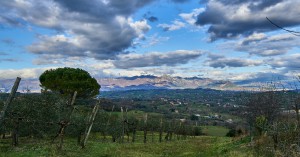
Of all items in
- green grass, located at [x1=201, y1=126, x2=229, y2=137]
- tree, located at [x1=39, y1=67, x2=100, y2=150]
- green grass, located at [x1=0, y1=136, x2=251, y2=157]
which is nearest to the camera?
green grass, located at [x1=0, y1=136, x2=251, y2=157]

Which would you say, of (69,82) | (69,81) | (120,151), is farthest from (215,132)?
(120,151)

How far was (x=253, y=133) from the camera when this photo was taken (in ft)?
139

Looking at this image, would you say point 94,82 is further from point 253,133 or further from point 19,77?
point 19,77

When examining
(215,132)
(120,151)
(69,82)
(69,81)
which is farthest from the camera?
(215,132)

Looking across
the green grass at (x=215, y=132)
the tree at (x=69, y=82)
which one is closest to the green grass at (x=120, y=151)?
the tree at (x=69, y=82)

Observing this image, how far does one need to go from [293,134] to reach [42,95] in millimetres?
49893

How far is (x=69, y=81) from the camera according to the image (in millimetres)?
75438

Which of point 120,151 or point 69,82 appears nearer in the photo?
point 120,151

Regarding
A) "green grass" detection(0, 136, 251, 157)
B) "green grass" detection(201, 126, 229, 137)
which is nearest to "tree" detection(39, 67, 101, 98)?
"green grass" detection(0, 136, 251, 157)

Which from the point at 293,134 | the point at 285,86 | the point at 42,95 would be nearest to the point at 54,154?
the point at 293,134

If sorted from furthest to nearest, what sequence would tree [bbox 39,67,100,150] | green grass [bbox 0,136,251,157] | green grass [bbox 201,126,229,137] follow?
green grass [bbox 201,126,229,137], tree [bbox 39,67,100,150], green grass [bbox 0,136,251,157]

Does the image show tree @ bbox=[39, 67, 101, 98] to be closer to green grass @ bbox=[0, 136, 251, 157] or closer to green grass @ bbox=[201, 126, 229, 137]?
green grass @ bbox=[0, 136, 251, 157]

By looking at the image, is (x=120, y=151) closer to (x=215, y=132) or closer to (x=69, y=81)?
(x=69, y=81)

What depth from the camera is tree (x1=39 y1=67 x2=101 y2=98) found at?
75.8 m
